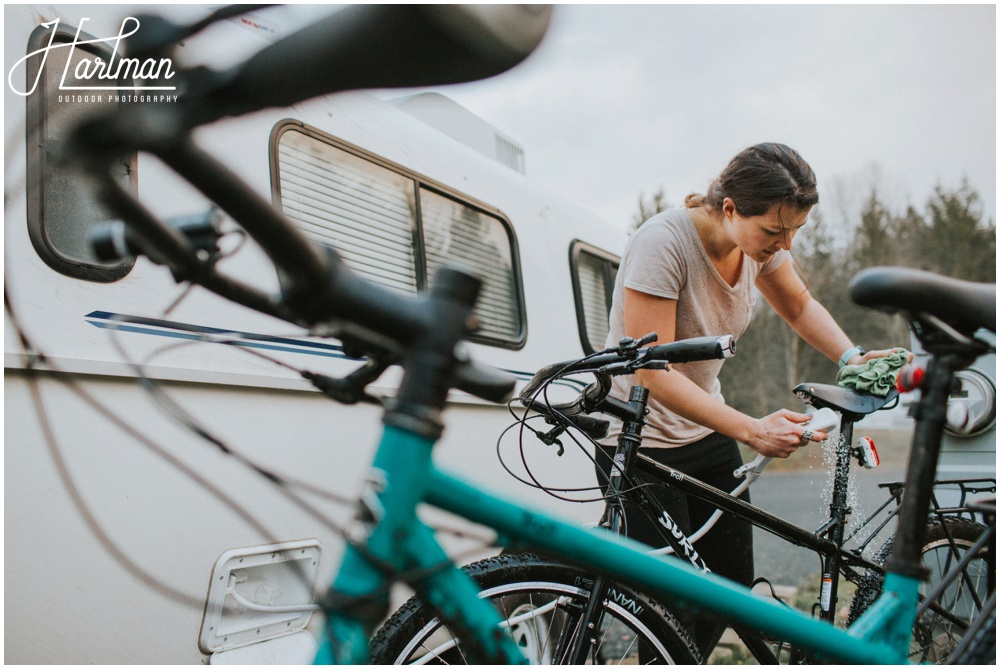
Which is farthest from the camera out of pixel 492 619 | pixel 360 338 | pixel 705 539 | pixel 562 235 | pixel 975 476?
pixel 562 235

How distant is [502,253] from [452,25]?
2.76 metres

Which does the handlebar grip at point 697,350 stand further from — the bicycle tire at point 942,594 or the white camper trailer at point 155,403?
the bicycle tire at point 942,594

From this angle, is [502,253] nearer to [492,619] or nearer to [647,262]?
[647,262]

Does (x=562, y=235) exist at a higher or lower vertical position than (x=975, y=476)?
higher

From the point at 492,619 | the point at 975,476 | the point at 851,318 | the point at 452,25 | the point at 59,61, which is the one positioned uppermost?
the point at 851,318

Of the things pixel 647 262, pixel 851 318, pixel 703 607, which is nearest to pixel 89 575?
pixel 703 607

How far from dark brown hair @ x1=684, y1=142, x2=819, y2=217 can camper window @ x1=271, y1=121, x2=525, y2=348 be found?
896 millimetres

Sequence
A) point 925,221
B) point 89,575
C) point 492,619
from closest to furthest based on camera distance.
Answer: point 492,619
point 89,575
point 925,221

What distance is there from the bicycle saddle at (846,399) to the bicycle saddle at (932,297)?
28.9 inches

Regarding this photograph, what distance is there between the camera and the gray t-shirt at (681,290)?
73.6 inches

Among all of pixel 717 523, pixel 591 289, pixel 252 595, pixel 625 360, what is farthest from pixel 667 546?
pixel 591 289

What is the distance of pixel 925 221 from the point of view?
686 cm

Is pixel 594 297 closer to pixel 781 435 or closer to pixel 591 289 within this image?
pixel 591 289

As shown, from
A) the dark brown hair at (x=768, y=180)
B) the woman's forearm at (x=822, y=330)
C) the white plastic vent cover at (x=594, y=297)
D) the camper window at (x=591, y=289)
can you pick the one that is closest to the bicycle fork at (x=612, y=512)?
the dark brown hair at (x=768, y=180)
